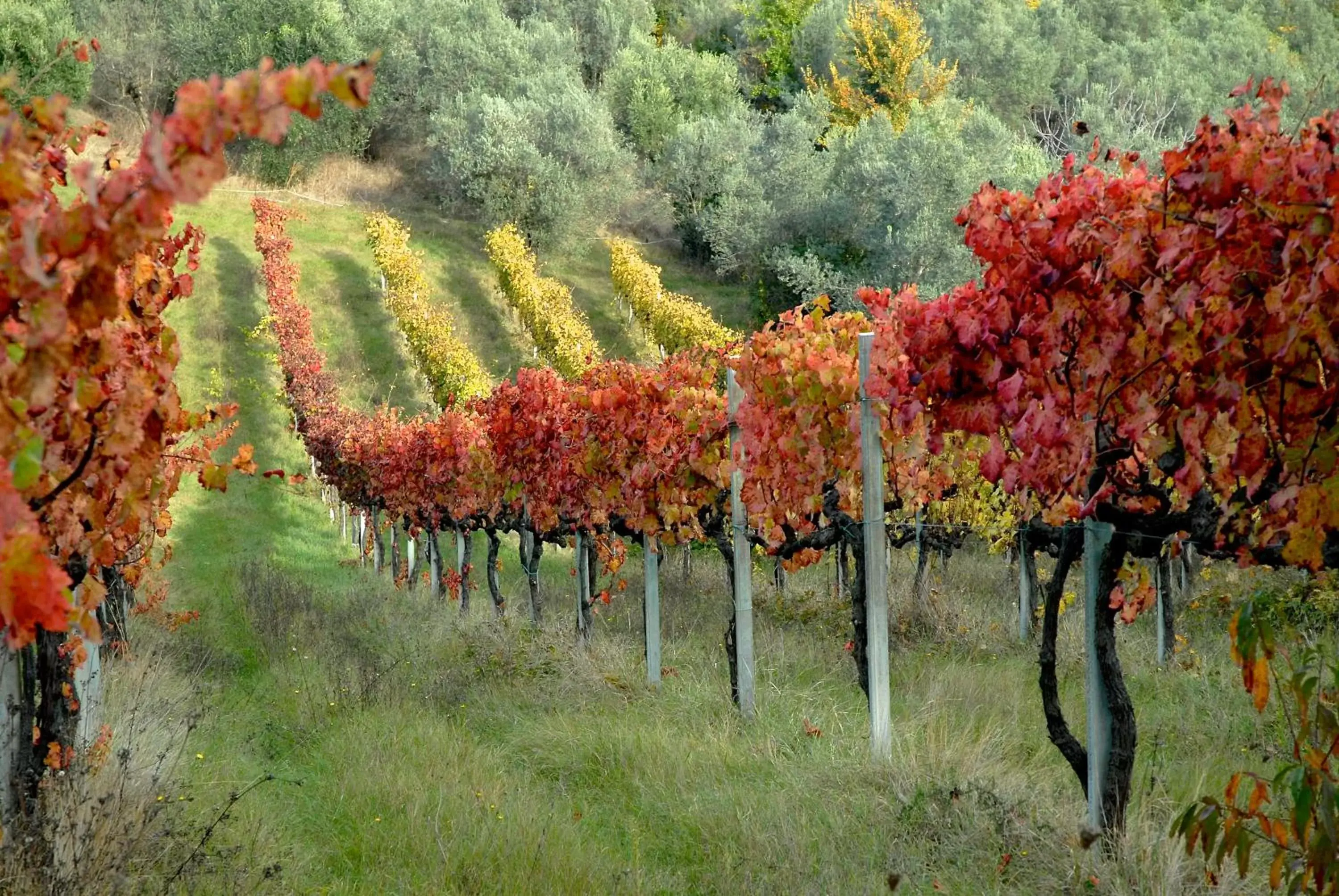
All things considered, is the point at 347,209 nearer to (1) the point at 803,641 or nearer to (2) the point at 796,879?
(1) the point at 803,641

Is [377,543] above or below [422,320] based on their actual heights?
below

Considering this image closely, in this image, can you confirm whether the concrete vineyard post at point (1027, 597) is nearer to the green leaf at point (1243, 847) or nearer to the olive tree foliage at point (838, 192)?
the green leaf at point (1243, 847)

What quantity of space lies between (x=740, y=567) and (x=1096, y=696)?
3.84m

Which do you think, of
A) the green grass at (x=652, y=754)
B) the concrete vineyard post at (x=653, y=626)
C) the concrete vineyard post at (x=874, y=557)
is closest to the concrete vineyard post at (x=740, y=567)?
the green grass at (x=652, y=754)

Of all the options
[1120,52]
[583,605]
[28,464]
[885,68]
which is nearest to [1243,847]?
[28,464]

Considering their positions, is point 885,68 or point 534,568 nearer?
point 534,568

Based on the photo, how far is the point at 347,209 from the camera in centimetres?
4844

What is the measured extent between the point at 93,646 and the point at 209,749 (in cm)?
125

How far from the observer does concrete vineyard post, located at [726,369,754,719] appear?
28.2 ft

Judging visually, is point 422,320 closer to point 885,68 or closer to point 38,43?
point 38,43

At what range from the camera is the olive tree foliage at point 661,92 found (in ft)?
171

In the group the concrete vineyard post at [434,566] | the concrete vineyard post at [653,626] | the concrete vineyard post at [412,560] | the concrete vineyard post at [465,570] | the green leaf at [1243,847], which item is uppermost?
the green leaf at [1243,847]

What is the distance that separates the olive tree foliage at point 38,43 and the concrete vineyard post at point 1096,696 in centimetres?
4512

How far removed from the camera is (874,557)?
7.17 meters
